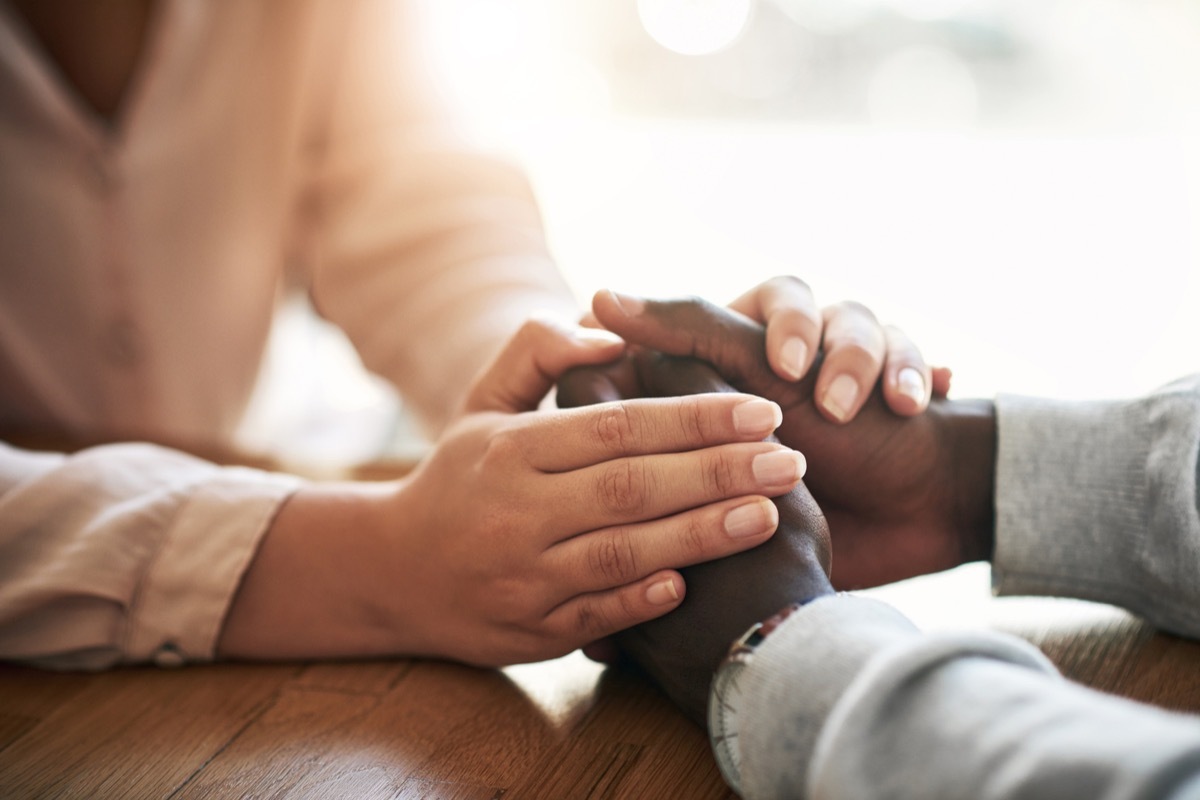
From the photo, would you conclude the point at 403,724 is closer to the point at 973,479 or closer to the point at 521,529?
the point at 521,529

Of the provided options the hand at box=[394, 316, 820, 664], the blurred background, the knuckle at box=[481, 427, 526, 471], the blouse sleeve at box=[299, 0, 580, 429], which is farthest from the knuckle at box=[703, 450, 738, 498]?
the blurred background

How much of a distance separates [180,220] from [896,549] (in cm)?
90

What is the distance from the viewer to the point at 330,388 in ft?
4.52

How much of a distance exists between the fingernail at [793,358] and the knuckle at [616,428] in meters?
0.12

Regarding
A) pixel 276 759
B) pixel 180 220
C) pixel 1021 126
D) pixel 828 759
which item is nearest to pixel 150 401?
pixel 180 220

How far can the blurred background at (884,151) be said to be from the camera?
2158mm

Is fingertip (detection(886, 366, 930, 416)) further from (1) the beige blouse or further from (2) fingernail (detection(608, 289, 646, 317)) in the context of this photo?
(1) the beige blouse

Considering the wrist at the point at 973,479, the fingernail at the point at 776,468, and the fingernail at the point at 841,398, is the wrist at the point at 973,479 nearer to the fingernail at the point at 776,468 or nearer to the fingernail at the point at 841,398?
the fingernail at the point at 841,398

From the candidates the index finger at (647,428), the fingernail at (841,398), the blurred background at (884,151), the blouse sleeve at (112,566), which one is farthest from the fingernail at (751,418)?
the blurred background at (884,151)

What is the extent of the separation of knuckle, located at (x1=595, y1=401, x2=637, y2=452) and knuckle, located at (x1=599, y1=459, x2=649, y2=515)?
0.02 metres

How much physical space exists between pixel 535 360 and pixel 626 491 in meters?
0.14

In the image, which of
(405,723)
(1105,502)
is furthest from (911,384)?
(405,723)

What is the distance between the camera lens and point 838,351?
604 millimetres

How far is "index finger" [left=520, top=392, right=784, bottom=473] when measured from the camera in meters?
0.50
